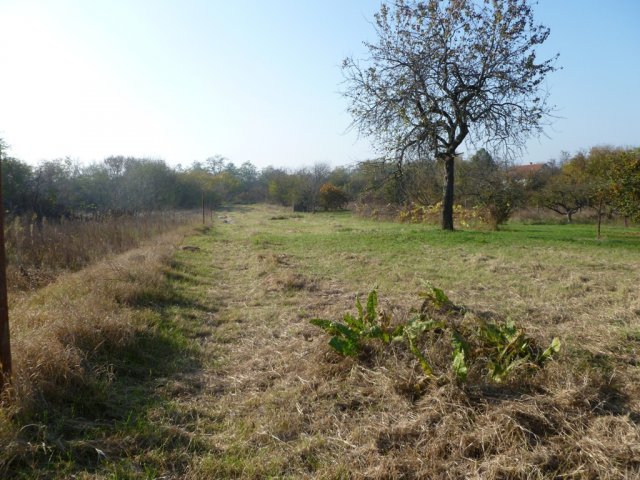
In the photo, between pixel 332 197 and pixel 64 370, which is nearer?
pixel 64 370

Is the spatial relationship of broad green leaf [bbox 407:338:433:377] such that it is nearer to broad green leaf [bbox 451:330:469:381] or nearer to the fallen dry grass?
the fallen dry grass

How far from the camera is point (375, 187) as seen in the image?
16.9m

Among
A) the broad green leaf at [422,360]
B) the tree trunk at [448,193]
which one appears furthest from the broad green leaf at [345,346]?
the tree trunk at [448,193]

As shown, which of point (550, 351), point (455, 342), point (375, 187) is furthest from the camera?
point (375, 187)

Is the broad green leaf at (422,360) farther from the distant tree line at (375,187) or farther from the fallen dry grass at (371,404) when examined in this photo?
the distant tree line at (375,187)

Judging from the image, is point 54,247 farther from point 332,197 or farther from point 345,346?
point 332,197

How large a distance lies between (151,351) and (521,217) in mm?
30750

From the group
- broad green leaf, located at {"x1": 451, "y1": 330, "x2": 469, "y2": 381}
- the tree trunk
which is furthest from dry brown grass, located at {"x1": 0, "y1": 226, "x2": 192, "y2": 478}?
the tree trunk

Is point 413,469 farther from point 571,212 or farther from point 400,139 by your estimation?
point 571,212

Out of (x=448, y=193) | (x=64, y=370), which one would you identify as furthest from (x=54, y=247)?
(x=448, y=193)

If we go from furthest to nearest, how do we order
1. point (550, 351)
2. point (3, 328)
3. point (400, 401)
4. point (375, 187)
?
1. point (375, 187)
2. point (550, 351)
3. point (400, 401)
4. point (3, 328)

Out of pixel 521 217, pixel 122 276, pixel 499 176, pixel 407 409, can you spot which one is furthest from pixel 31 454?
pixel 521 217

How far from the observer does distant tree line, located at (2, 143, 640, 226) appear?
54.6 ft

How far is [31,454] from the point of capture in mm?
2525
